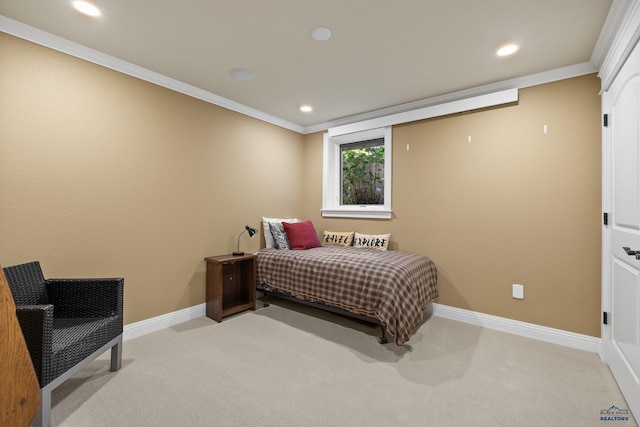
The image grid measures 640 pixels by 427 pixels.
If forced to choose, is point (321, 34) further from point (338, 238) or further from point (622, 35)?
point (338, 238)

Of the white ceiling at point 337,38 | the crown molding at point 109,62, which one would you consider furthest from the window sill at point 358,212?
the crown molding at point 109,62

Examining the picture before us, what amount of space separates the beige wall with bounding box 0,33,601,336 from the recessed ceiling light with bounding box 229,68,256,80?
24.8 inches

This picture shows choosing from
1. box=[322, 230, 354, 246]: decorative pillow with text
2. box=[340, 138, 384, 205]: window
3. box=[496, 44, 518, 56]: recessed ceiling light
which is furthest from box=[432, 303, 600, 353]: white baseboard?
box=[496, 44, 518, 56]: recessed ceiling light

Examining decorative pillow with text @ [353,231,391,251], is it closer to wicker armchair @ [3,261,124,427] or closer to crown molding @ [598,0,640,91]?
crown molding @ [598,0,640,91]

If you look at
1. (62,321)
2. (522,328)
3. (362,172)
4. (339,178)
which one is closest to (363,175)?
(362,172)

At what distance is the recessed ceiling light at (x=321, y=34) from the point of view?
2096mm

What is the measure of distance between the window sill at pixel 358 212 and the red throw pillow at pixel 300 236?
561 millimetres

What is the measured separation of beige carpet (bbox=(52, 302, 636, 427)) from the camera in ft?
5.41

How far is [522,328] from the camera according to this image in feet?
9.05

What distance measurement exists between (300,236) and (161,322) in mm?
1723

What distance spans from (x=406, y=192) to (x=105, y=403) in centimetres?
324

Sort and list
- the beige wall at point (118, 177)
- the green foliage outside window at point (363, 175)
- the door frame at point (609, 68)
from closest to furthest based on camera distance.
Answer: the door frame at point (609, 68) → the beige wall at point (118, 177) → the green foliage outside window at point (363, 175)

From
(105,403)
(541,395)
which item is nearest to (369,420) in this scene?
(541,395)

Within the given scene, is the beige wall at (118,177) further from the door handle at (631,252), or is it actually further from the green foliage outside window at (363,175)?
the door handle at (631,252)
